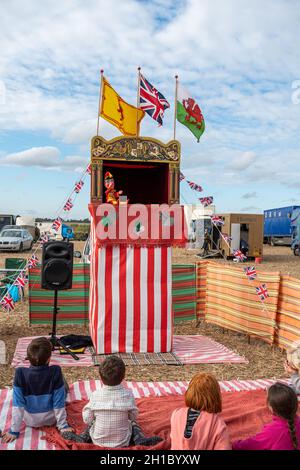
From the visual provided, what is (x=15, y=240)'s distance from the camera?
934 inches

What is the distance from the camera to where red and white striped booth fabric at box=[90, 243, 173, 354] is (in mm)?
6746

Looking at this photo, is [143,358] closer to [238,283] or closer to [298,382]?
[238,283]

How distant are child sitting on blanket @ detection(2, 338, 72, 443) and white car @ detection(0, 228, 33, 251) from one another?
67.1ft

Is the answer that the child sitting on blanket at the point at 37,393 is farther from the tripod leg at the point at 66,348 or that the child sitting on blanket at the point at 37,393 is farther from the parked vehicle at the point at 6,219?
the parked vehicle at the point at 6,219

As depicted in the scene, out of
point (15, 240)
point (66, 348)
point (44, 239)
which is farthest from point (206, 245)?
point (66, 348)

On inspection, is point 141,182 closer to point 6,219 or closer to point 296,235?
point 296,235

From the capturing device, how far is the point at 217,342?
778cm

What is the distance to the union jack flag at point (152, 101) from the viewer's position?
7828 millimetres

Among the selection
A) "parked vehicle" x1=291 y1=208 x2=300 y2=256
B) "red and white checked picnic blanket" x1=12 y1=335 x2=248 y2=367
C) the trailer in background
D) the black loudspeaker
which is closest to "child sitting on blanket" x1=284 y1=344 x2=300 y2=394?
"red and white checked picnic blanket" x1=12 y1=335 x2=248 y2=367

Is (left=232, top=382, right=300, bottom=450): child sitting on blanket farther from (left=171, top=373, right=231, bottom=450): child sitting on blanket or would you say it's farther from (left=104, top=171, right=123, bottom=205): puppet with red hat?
(left=104, top=171, right=123, bottom=205): puppet with red hat

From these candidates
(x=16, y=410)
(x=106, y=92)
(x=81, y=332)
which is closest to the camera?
(x=16, y=410)

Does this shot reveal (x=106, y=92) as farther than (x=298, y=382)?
Yes
